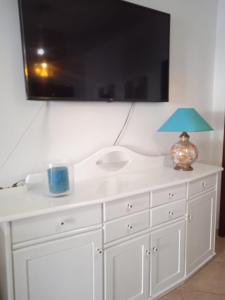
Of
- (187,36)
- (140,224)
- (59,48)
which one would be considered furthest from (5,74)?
(187,36)

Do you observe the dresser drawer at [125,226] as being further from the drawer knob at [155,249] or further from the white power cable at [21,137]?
the white power cable at [21,137]

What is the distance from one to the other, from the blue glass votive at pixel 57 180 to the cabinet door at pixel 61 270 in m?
0.25

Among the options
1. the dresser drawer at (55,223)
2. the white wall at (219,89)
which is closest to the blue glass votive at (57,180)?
the dresser drawer at (55,223)

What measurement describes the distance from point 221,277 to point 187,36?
2077 mm

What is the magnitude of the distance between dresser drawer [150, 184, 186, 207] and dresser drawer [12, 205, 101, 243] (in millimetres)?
423

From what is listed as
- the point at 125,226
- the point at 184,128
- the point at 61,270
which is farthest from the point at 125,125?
the point at 61,270

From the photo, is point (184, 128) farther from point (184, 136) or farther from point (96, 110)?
point (96, 110)

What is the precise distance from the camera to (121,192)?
4.69 ft

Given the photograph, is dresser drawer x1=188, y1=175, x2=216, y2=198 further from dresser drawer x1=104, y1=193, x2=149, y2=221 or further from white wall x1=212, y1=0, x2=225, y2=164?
white wall x1=212, y1=0, x2=225, y2=164

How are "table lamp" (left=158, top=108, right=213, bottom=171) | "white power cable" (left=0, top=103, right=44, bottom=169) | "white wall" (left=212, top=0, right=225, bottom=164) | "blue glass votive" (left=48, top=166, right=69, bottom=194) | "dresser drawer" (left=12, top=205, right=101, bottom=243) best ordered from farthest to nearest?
"white wall" (left=212, top=0, right=225, bottom=164), "table lamp" (left=158, top=108, right=213, bottom=171), "white power cable" (left=0, top=103, right=44, bottom=169), "blue glass votive" (left=48, top=166, right=69, bottom=194), "dresser drawer" (left=12, top=205, right=101, bottom=243)

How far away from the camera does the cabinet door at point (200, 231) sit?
1.89m

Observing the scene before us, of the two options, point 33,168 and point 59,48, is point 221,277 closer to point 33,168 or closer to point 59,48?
point 33,168

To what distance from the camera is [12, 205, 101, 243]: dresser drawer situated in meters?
1.12

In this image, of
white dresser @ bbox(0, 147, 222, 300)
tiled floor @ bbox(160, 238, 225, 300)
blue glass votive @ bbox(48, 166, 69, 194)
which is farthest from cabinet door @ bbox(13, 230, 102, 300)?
tiled floor @ bbox(160, 238, 225, 300)
